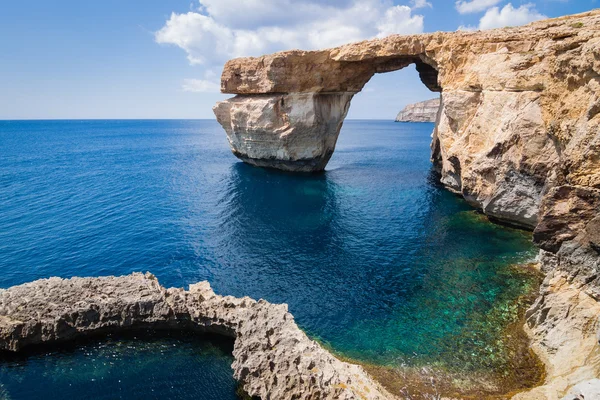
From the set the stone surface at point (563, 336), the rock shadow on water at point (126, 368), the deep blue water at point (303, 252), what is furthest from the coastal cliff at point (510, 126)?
the rock shadow on water at point (126, 368)

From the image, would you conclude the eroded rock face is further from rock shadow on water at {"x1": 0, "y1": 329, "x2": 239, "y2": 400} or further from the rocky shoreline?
rock shadow on water at {"x1": 0, "y1": 329, "x2": 239, "y2": 400}

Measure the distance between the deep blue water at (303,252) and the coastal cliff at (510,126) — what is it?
256 cm

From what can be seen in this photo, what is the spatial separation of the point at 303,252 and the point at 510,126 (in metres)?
16.3

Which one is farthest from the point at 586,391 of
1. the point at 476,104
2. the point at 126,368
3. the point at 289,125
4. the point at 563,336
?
the point at 289,125

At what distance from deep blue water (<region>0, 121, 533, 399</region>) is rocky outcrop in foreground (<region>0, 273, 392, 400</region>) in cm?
100

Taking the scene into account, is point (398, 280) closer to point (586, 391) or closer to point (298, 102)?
point (586, 391)

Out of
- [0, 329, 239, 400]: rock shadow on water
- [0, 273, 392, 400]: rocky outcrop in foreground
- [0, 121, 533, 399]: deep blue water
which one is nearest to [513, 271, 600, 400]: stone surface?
[0, 121, 533, 399]: deep blue water

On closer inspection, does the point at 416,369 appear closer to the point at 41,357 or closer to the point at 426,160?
the point at 41,357

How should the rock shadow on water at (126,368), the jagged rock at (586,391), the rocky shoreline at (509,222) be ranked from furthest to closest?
the rock shadow on water at (126,368)
the rocky shoreline at (509,222)
the jagged rock at (586,391)

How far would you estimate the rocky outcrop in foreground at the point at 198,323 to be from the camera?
11672 mm

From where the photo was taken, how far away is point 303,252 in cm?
2389

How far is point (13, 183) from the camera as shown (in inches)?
1633

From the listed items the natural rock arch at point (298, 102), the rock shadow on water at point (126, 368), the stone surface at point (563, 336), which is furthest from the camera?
the natural rock arch at point (298, 102)

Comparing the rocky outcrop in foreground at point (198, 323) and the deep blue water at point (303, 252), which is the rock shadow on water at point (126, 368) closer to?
the deep blue water at point (303, 252)
